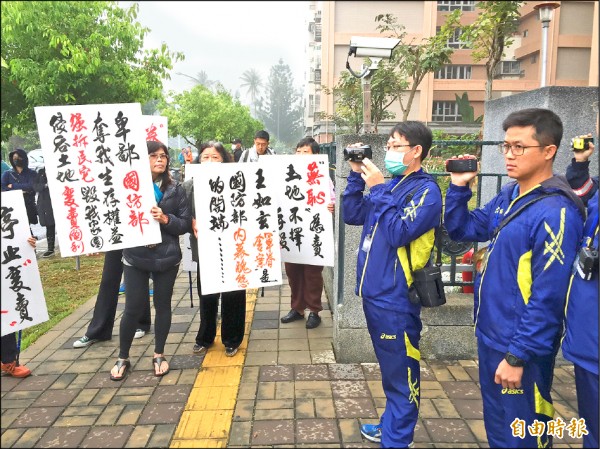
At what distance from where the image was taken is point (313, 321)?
16.5ft

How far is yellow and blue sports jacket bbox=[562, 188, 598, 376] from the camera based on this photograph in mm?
1953

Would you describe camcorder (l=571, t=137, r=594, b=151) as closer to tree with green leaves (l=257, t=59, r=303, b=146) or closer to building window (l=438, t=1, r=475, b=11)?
building window (l=438, t=1, r=475, b=11)

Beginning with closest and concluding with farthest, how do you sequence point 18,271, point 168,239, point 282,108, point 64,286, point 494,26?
point 18,271 < point 168,239 < point 64,286 < point 494,26 < point 282,108

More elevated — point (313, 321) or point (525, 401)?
point (525, 401)

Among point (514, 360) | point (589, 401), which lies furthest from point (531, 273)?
point (589, 401)

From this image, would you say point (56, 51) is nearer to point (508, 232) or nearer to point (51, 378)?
point (51, 378)

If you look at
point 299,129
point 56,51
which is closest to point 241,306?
point 56,51

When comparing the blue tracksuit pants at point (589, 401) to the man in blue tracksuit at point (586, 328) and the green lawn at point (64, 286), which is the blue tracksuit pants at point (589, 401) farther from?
the green lawn at point (64, 286)

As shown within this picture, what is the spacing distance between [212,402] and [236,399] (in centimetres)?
18

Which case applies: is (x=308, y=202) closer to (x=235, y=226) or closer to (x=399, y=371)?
(x=235, y=226)

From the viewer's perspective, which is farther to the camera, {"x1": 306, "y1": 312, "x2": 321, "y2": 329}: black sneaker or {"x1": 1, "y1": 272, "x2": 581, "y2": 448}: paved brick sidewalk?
{"x1": 306, "y1": 312, "x2": 321, "y2": 329}: black sneaker

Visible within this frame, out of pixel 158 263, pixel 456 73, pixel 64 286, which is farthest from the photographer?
pixel 456 73

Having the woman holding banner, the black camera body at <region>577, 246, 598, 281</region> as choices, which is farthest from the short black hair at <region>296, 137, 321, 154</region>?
the black camera body at <region>577, 246, 598, 281</region>

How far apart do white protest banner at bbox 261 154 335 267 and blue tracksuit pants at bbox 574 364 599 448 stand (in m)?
2.68
